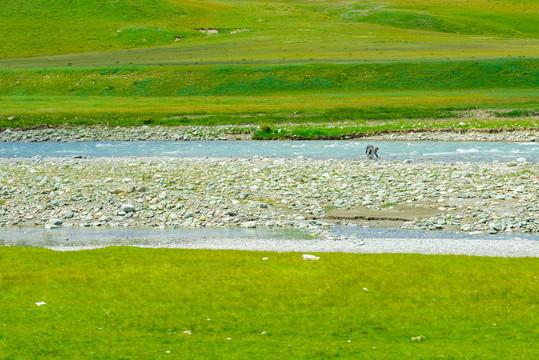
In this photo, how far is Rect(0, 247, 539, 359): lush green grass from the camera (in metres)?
13.0

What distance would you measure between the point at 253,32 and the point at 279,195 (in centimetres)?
13205

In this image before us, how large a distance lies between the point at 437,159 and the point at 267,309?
103 feet

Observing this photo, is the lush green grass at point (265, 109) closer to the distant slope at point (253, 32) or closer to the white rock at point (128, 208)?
the distant slope at point (253, 32)

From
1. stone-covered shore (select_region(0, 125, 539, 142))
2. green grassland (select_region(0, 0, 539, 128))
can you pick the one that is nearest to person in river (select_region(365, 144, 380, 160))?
stone-covered shore (select_region(0, 125, 539, 142))

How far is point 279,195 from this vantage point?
32.5 meters

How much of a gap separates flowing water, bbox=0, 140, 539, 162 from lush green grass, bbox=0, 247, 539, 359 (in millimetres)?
26344

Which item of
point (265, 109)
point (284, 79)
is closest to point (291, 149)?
point (265, 109)

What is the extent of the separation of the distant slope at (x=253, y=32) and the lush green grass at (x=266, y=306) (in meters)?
85.2

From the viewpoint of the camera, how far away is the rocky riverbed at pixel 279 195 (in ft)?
92.3

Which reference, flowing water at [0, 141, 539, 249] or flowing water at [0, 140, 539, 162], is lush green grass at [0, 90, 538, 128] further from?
flowing water at [0, 141, 539, 249]

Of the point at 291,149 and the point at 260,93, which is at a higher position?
the point at 260,93

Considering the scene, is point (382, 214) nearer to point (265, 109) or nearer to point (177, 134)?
point (177, 134)

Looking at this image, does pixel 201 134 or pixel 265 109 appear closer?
pixel 201 134

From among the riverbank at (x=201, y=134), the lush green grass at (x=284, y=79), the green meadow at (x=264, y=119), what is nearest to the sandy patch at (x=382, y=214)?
the green meadow at (x=264, y=119)
